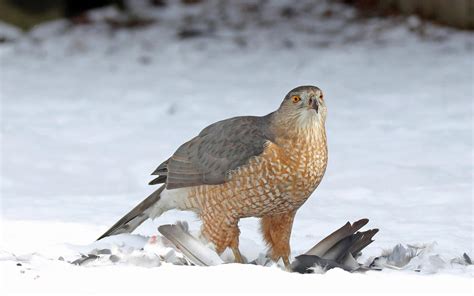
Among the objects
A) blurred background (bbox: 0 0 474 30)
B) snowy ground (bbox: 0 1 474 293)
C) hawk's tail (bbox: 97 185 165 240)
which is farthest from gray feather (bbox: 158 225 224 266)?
blurred background (bbox: 0 0 474 30)

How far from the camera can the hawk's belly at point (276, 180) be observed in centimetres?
521

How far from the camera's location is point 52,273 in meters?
4.81

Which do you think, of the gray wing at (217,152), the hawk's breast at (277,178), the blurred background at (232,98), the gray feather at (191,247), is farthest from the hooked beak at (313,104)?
the blurred background at (232,98)

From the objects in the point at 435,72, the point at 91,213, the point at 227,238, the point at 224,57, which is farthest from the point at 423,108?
the point at 227,238

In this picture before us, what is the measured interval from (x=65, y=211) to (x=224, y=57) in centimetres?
593

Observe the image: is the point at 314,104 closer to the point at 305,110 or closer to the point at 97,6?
the point at 305,110

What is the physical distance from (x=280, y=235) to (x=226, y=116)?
4424 mm

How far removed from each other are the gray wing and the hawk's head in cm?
13

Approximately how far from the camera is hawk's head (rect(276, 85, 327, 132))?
5.33 meters

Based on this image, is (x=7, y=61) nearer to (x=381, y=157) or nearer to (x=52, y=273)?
(x=381, y=157)

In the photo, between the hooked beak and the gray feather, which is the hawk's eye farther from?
the gray feather

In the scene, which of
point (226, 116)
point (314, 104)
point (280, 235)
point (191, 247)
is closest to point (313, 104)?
point (314, 104)

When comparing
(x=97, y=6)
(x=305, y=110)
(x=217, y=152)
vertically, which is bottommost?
(x=217, y=152)

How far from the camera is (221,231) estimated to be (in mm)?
5438
